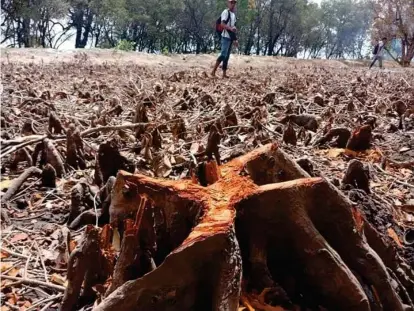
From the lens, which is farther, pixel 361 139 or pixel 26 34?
pixel 26 34

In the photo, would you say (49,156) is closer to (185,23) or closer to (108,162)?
(108,162)

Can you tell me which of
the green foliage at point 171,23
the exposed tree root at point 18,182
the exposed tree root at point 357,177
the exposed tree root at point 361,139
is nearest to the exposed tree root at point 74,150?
the exposed tree root at point 18,182

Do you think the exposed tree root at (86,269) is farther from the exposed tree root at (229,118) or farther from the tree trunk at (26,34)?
the tree trunk at (26,34)

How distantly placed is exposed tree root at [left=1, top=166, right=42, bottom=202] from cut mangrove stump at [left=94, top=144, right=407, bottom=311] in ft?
4.21

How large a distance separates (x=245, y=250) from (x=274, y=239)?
0.35ft

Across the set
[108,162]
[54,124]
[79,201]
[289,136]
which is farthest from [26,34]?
[79,201]

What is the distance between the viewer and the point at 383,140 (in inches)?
170

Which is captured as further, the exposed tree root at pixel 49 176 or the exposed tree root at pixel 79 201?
the exposed tree root at pixel 49 176

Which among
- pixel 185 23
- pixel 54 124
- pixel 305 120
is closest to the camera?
pixel 54 124

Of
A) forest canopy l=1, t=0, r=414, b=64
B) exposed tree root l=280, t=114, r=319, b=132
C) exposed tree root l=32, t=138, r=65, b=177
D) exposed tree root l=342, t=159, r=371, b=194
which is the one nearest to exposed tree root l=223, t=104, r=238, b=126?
exposed tree root l=280, t=114, r=319, b=132

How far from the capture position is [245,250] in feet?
5.13

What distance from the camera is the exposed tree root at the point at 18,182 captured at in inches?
104

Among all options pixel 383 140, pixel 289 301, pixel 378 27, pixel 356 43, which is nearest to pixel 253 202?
pixel 289 301

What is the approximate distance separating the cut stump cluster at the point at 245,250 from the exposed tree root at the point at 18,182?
1.26 m
